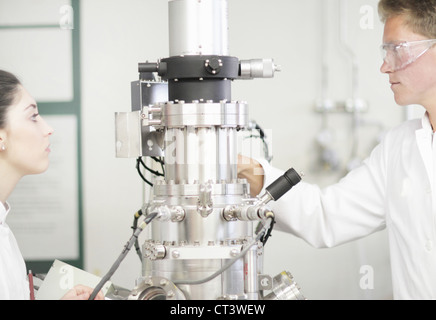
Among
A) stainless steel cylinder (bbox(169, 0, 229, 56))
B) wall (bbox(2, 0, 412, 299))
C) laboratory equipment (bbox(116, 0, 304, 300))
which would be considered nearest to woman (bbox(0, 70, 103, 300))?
laboratory equipment (bbox(116, 0, 304, 300))

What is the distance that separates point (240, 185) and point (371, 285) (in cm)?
166

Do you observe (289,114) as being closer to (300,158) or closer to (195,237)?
(300,158)

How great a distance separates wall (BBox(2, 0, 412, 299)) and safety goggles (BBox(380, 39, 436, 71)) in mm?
1063

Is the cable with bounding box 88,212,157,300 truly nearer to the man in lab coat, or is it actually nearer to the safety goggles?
the man in lab coat

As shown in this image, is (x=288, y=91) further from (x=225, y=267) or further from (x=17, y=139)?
(x=225, y=267)

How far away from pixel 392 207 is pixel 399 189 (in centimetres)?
5

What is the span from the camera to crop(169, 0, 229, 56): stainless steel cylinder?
1.01 m

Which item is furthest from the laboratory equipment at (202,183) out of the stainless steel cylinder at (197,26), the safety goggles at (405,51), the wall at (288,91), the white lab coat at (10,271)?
the wall at (288,91)

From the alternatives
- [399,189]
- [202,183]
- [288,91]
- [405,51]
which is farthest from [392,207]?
[288,91]

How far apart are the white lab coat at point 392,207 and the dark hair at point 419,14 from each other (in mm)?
228

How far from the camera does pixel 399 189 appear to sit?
143 cm

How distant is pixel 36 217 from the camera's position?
260 centimetres

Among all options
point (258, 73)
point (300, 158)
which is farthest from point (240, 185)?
point (300, 158)

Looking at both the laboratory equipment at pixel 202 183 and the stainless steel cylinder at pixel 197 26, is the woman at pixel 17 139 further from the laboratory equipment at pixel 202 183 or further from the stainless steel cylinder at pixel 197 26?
the stainless steel cylinder at pixel 197 26
